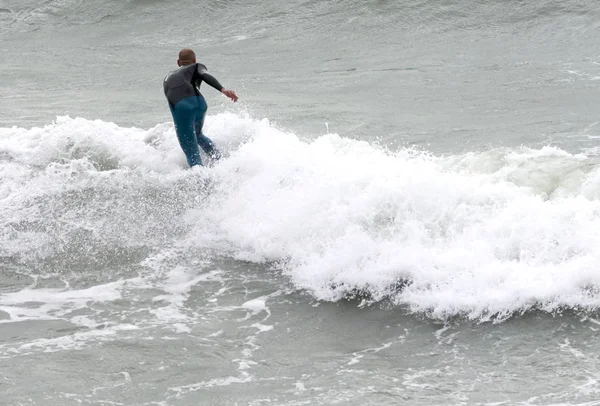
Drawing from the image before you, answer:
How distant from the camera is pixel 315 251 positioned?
8.45 meters

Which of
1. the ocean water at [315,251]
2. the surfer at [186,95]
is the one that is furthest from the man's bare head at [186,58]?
the ocean water at [315,251]

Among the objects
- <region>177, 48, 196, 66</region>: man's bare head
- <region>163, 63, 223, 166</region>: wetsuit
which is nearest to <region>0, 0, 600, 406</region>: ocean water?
<region>163, 63, 223, 166</region>: wetsuit

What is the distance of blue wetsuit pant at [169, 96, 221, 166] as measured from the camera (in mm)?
10000

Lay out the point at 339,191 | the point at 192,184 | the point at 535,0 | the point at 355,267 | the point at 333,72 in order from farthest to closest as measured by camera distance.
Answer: the point at 535,0 → the point at 333,72 → the point at 192,184 → the point at 339,191 → the point at 355,267

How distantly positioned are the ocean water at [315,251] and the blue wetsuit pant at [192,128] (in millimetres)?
193

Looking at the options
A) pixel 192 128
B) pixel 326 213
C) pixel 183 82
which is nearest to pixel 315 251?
pixel 326 213

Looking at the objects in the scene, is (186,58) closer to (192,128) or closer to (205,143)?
(192,128)

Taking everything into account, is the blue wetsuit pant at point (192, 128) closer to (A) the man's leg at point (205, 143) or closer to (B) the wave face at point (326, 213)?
(A) the man's leg at point (205, 143)

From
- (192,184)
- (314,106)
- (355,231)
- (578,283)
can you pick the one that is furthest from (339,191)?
(314,106)

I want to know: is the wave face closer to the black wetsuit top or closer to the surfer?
the surfer

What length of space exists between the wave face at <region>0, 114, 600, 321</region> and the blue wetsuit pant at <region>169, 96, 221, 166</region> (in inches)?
7.4

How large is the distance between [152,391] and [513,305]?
2629 mm

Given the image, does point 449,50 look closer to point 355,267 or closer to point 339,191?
point 339,191

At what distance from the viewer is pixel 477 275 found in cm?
748
